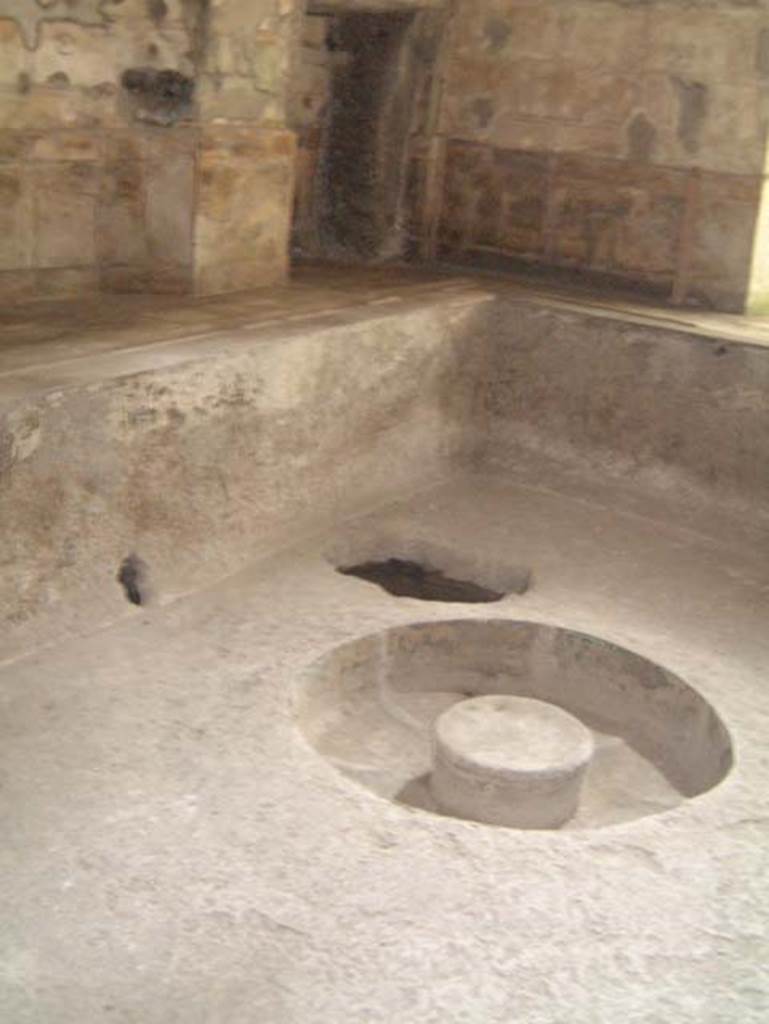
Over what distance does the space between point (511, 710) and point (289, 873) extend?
0.95m

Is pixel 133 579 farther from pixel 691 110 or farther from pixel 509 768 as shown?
pixel 691 110

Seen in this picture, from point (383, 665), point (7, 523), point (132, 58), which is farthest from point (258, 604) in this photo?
point (132, 58)

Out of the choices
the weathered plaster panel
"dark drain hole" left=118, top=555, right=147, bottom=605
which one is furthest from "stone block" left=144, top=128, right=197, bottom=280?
"dark drain hole" left=118, top=555, right=147, bottom=605

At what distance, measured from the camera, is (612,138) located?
547 centimetres

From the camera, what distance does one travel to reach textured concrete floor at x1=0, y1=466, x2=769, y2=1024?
83.3 inches

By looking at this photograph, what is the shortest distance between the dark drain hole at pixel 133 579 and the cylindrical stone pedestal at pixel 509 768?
40.0 inches

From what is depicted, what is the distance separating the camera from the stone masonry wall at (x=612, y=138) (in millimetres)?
5172

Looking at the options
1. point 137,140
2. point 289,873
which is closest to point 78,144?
point 137,140

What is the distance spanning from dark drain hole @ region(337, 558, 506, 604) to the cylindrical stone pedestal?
1177 mm

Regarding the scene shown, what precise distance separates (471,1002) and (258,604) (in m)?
1.73

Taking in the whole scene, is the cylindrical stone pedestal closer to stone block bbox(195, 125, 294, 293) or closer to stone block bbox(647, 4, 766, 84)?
stone block bbox(195, 125, 294, 293)

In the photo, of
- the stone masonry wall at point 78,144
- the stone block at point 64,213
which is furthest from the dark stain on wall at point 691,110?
the stone block at point 64,213

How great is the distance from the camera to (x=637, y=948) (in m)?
2.27

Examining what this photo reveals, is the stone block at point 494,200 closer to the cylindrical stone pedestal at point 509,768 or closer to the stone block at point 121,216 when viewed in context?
the stone block at point 121,216
